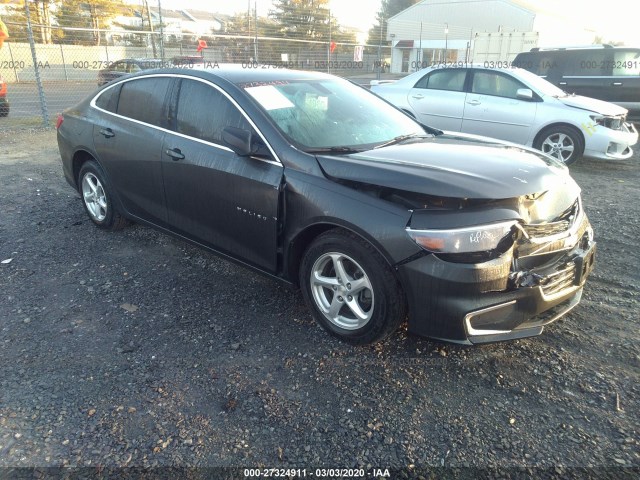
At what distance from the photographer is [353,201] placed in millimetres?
2807

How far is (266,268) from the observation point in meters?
3.40

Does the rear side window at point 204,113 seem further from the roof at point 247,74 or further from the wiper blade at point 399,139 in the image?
the wiper blade at point 399,139

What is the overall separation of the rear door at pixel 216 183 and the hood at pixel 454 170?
508mm

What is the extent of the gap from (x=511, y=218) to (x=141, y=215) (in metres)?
3.10

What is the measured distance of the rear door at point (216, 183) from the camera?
10.6 feet

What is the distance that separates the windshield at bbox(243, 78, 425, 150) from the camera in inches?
132

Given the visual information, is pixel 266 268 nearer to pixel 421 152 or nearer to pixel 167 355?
pixel 167 355

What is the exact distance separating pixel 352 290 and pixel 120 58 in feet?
77.8

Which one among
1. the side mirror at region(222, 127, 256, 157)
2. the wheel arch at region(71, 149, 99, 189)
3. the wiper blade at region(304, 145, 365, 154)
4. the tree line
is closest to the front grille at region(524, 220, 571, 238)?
the wiper blade at region(304, 145, 365, 154)

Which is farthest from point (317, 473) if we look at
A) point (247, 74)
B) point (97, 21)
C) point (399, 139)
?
point (97, 21)

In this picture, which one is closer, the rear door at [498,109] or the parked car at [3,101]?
the rear door at [498,109]

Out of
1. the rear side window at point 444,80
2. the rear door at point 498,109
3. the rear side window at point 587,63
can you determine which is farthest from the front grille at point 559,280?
the rear side window at point 587,63

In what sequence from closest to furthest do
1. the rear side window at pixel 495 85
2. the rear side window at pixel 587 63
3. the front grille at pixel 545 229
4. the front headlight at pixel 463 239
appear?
1. the front headlight at pixel 463 239
2. the front grille at pixel 545 229
3. the rear side window at pixel 495 85
4. the rear side window at pixel 587 63

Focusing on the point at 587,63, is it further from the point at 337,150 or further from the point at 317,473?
the point at 317,473
